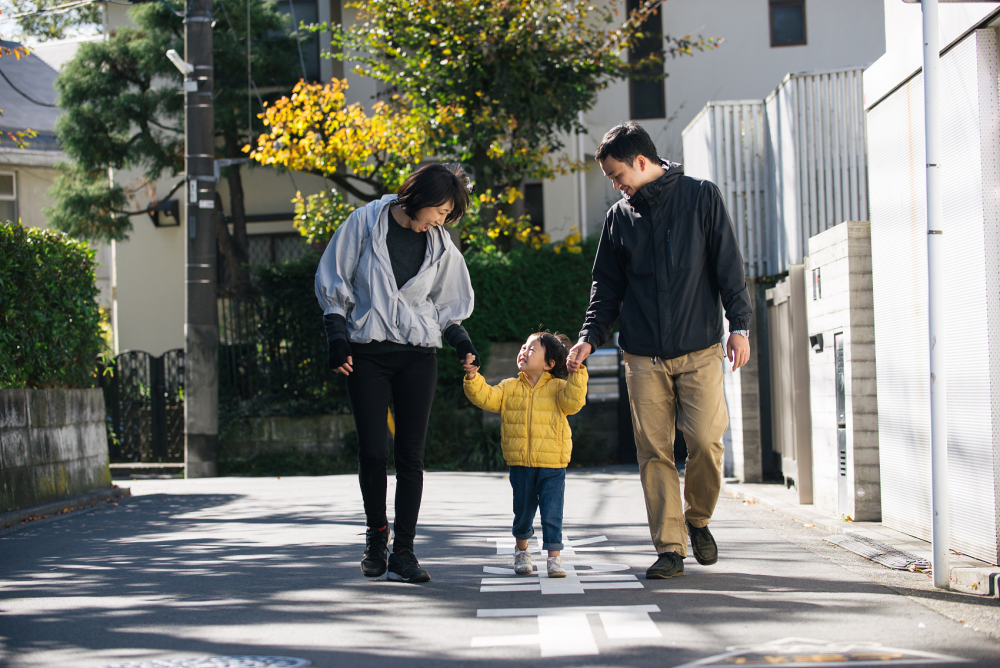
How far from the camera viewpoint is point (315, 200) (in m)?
13.7

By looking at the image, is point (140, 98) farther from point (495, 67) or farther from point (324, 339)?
point (495, 67)

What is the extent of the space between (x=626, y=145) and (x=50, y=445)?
6487mm

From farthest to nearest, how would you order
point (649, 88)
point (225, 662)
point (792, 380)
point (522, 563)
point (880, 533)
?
point (649, 88) → point (792, 380) → point (880, 533) → point (522, 563) → point (225, 662)

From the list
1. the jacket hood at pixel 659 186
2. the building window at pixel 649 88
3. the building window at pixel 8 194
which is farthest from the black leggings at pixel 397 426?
the building window at pixel 8 194

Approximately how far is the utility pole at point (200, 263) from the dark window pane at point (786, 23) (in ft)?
32.8

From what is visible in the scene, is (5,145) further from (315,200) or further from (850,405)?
(850,405)

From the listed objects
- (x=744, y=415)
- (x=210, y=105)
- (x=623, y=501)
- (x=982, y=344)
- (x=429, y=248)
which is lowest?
(x=623, y=501)

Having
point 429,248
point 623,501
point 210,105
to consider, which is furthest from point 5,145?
point 429,248

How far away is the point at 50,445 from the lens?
8625 mm

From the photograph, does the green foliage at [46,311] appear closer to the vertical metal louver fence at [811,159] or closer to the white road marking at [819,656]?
the vertical metal louver fence at [811,159]

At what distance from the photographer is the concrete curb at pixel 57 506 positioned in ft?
24.3

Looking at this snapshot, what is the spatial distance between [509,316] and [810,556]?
8395 mm

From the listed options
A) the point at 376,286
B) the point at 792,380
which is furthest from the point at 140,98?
the point at 376,286

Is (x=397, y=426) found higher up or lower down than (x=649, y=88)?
lower down
